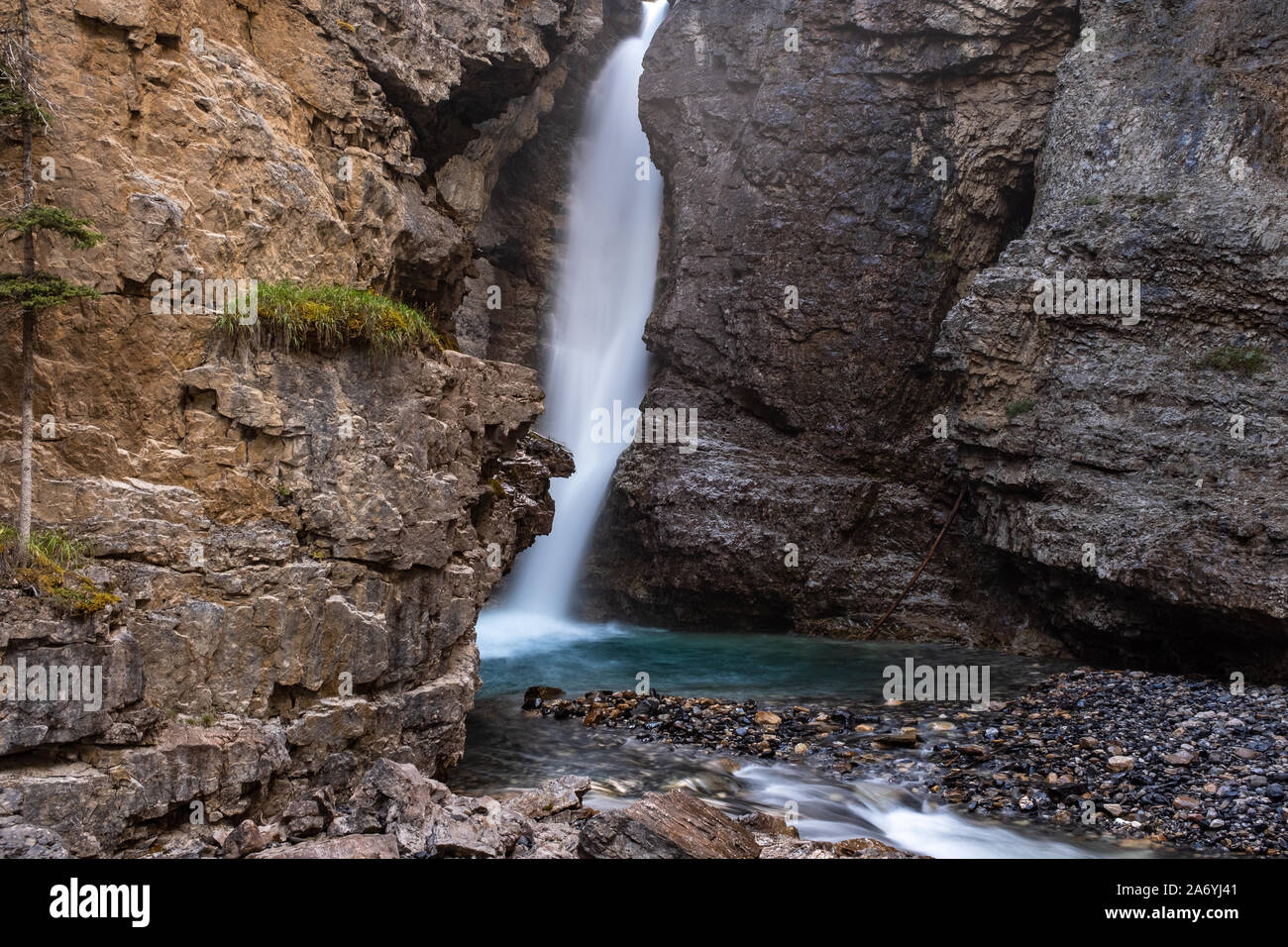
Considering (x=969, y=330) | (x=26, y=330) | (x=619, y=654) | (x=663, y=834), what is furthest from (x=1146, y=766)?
(x=26, y=330)

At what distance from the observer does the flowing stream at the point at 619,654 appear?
10.2 m

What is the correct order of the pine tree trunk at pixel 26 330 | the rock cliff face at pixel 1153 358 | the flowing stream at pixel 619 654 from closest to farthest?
1. the pine tree trunk at pixel 26 330
2. the flowing stream at pixel 619 654
3. the rock cliff face at pixel 1153 358

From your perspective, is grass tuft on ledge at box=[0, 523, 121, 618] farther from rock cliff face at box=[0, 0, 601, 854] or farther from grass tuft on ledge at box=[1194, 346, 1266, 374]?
grass tuft on ledge at box=[1194, 346, 1266, 374]

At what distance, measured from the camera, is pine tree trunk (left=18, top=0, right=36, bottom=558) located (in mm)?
6391

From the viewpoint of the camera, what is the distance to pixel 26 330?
6527mm

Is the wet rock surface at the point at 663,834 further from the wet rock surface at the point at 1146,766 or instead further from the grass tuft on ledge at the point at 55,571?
the wet rock surface at the point at 1146,766

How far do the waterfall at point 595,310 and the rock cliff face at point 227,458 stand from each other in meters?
16.2

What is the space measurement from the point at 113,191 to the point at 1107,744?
12775 millimetres

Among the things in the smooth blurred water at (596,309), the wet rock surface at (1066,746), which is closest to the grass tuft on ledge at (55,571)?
the wet rock surface at (1066,746)

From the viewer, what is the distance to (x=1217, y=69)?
18016mm

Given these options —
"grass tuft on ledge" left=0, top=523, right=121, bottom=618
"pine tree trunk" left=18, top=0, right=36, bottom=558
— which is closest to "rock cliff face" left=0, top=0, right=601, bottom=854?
"grass tuft on ledge" left=0, top=523, right=121, bottom=618

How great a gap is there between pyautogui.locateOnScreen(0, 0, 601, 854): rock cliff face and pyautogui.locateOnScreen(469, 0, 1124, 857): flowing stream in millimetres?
2846

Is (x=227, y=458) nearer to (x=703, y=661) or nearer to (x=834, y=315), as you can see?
(x=703, y=661)

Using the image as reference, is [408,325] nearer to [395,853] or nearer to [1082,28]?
[395,853]
